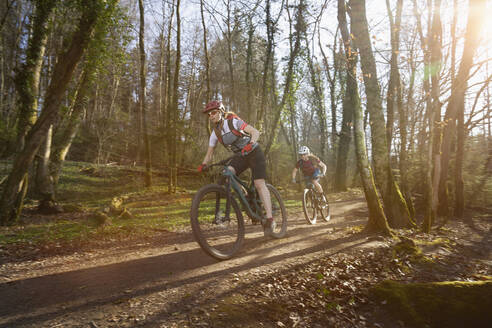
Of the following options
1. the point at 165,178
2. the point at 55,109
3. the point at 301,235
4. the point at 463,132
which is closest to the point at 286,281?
the point at 301,235

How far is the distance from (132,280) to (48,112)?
630 cm

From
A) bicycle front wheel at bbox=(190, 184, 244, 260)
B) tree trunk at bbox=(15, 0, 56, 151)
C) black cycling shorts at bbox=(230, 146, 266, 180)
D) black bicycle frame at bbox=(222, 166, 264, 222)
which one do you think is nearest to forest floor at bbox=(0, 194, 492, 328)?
bicycle front wheel at bbox=(190, 184, 244, 260)

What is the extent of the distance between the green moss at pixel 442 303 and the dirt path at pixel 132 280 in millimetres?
1453

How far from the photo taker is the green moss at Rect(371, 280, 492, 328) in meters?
2.98

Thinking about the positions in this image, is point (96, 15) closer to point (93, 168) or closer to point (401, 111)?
point (401, 111)

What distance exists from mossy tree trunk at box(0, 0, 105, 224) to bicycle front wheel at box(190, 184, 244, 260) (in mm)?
5788

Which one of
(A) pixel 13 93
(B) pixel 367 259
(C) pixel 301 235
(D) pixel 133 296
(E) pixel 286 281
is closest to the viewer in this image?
(D) pixel 133 296

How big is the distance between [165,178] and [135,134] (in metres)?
6.48

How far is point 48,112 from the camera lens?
23.7 ft

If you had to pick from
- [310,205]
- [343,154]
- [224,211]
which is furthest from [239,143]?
[343,154]

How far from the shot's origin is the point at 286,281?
141 inches

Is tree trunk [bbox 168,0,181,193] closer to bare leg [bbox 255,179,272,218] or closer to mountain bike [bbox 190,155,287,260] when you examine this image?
mountain bike [bbox 190,155,287,260]

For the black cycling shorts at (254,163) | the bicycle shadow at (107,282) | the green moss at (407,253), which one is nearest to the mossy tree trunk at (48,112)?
the bicycle shadow at (107,282)

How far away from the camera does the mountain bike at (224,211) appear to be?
157 inches
